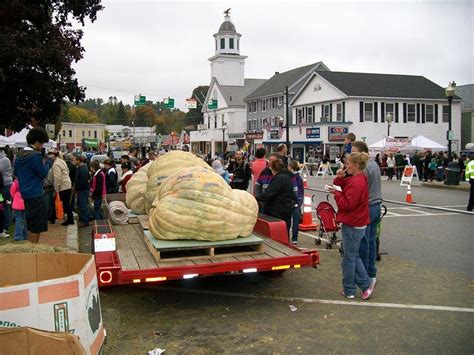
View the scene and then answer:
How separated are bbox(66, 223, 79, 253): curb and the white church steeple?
67.3 metres

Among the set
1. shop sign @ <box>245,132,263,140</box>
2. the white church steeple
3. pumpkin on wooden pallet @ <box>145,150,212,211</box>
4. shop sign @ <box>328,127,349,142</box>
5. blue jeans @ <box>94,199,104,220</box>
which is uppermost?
the white church steeple

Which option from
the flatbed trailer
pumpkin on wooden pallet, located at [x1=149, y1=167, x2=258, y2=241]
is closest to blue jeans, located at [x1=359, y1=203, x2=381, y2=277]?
the flatbed trailer

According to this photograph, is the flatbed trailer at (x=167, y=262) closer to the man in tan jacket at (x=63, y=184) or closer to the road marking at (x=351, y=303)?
the road marking at (x=351, y=303)

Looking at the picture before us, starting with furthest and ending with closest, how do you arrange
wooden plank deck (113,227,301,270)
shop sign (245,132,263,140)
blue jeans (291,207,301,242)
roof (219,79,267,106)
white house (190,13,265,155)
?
roof (219,79,267,106)
white house (190,13,265,155)
shop sign (245,132,263,140)
blue jeans (291,207,301,242)
wooden plank deck (113,227,301,270)

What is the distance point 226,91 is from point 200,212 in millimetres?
69141

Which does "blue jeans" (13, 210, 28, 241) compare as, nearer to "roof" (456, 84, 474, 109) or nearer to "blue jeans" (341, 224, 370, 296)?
"blue jeans" (341, 224, 370, 296)

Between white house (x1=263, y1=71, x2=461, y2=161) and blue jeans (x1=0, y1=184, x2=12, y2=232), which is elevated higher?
white house (x1=263, y1=71, x2=461, y2=161)

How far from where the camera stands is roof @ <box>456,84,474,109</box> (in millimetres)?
50681

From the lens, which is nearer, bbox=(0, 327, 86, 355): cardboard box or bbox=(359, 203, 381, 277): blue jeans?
bbox=(0, 327, 86, 355): cardboard box

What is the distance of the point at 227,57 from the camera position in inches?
3004

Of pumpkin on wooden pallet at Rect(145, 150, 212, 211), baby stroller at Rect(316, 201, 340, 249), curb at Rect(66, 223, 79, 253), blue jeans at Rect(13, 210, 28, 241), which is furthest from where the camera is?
baby stroller at Rect(316, 201, 340, 249)

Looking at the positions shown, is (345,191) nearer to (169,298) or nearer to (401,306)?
(401,306)

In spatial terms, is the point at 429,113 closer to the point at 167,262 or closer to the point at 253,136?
the point at 253,136

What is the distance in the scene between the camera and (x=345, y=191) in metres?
6.07
